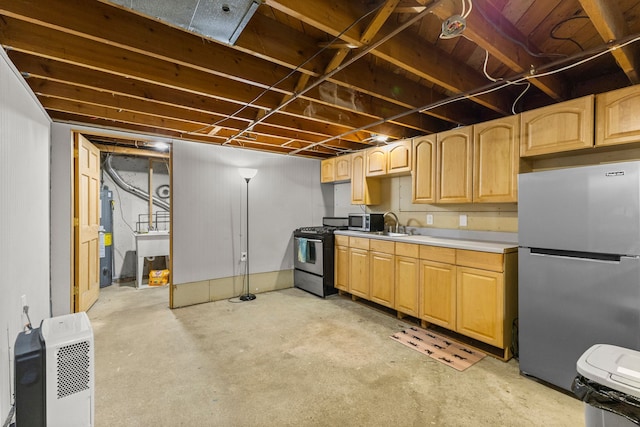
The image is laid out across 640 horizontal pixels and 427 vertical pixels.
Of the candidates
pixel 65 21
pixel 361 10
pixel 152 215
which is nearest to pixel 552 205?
pixel 361 10

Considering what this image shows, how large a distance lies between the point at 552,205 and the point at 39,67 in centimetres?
388

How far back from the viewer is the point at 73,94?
254 cm

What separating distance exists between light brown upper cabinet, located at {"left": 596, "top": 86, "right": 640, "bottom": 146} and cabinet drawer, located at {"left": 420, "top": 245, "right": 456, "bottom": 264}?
139 centimetres

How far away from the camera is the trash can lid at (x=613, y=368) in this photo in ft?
4.16

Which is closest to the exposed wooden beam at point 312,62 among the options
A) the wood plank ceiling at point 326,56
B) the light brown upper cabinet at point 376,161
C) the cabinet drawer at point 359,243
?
the wood plank ceiling at point 326,56

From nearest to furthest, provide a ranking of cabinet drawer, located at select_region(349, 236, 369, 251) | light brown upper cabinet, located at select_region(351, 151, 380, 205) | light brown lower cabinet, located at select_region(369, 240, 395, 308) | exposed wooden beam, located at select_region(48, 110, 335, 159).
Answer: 1. exposed wooden beam, located at select_region(48, 110, 335, 159)
2. light brown lower cabinet, located at select_region(369, 240, 395, 308)
3. cabinet drawer, located at select_region(349, 236, 369, 251)
4. light brown upper cabinet, located at select_region(351, 151, 380, 205)

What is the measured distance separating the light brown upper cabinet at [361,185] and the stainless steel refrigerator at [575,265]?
2198 millimetres

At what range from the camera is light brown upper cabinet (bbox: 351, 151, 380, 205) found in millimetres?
4277

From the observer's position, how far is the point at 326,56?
2105 millimetres

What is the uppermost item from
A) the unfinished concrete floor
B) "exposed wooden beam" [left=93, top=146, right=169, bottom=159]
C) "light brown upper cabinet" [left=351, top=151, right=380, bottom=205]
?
"exposed wooden beam" [left=93, top=146, right=169, bottom=159]

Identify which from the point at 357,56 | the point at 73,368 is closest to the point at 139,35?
the point at 357,56

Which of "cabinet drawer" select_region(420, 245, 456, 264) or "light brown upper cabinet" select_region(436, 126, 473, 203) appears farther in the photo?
"light brown upper cabinet" select_region(436, 126, 473, 203)

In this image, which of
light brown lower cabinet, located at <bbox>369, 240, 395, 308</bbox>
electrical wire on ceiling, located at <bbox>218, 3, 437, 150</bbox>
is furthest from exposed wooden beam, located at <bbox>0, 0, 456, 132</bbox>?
light brown lower cabinet, located at <bbox>369, 240, 395, 308</bbox>

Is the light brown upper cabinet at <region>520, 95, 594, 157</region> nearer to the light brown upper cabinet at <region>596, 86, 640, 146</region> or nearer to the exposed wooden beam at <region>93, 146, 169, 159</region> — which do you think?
the light brown upper cabinet at <region>596, 86, 640, 146</region>
